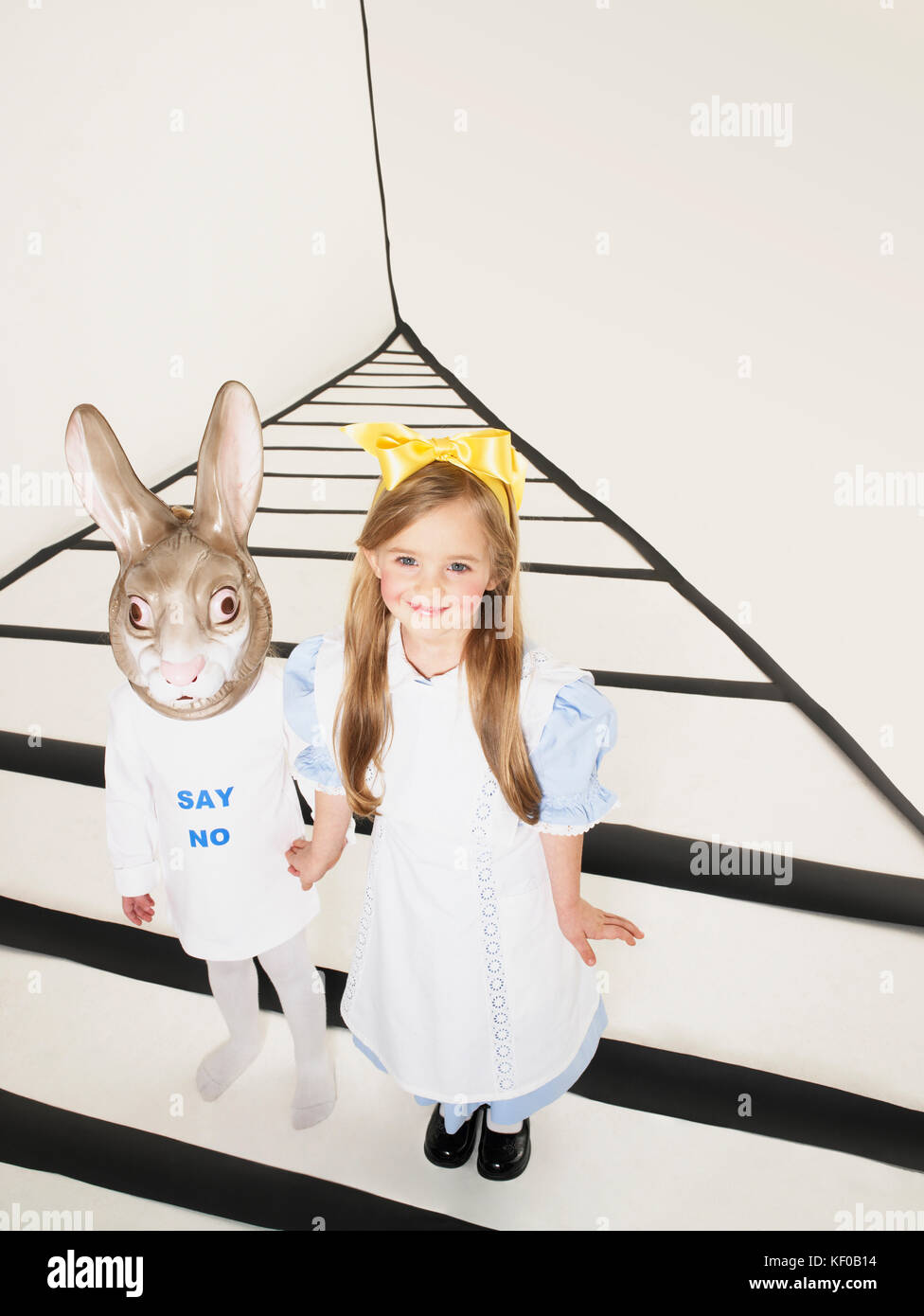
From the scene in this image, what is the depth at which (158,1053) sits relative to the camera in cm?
124

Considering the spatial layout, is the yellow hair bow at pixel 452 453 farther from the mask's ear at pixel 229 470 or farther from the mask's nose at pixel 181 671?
the mask's nose at pixel 181 671

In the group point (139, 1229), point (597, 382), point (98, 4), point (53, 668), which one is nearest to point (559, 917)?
point (139, 1229)

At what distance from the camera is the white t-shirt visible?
3.22 feet

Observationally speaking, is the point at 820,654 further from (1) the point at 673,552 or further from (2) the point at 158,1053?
(2) the point at 158,1053

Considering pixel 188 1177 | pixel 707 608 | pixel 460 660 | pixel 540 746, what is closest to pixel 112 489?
pixel 460 660

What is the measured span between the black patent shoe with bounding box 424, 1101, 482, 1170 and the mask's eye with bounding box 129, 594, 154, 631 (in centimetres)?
83

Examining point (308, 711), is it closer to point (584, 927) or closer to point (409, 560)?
point (409, 560)

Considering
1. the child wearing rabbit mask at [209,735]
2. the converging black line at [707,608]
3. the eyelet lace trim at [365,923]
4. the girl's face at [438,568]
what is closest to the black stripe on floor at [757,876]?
the converging black line at [707,608]

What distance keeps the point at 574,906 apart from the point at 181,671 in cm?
57

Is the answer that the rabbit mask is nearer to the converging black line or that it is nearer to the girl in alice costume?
the girl in alice costume

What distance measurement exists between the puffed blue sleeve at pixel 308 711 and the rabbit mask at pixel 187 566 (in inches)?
2.0

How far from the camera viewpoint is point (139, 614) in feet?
2.92

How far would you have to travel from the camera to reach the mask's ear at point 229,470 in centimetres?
91

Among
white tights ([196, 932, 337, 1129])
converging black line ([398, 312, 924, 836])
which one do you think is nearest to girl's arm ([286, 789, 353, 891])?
white tights ([196, 932, 337, 1129])
